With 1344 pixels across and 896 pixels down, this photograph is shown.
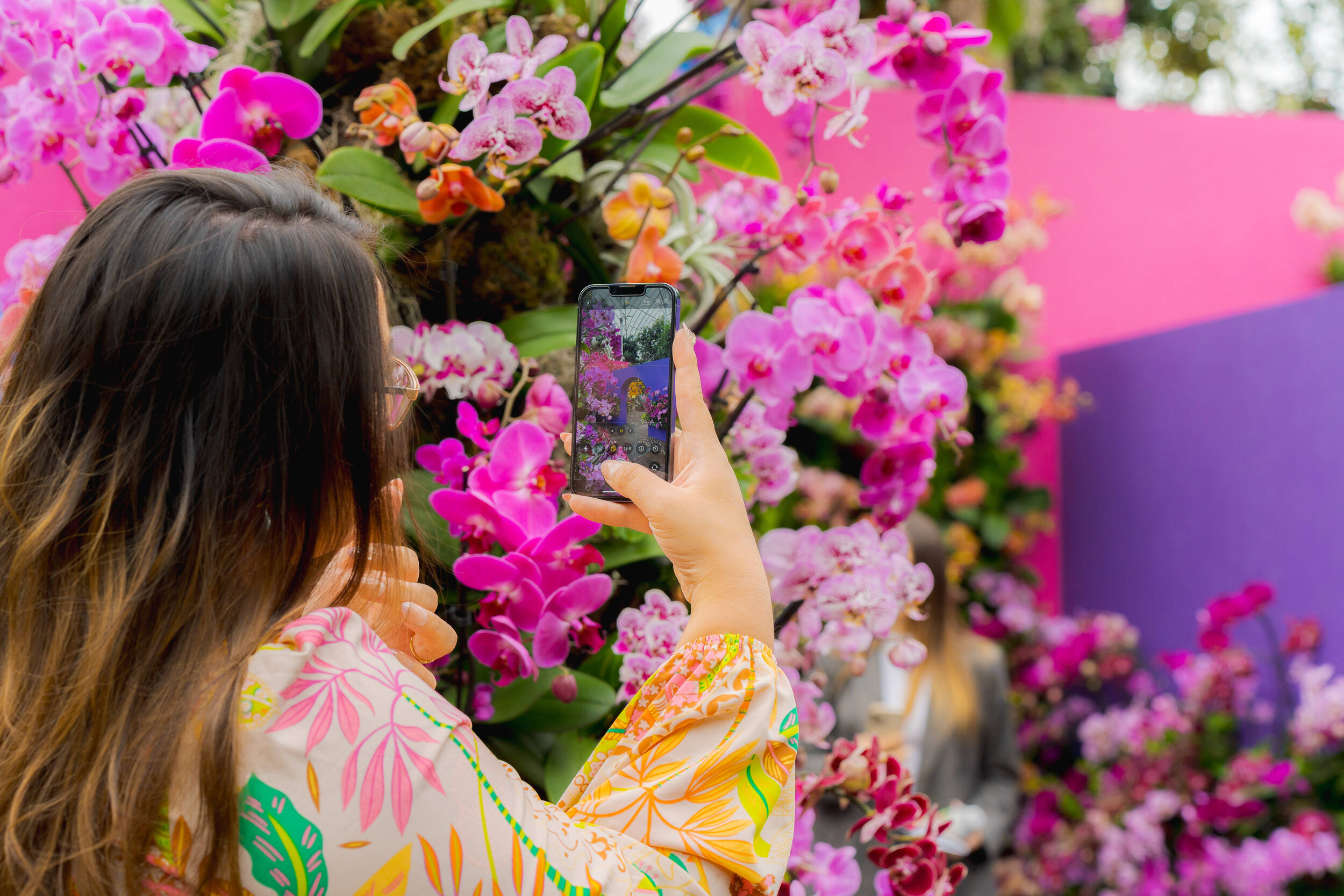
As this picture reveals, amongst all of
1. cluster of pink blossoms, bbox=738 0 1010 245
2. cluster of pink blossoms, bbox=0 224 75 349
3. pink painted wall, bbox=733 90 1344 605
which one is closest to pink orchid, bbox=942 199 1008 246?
cluster of pink blossoms, bbox=738 0 1010 245

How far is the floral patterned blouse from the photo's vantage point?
0.44 m

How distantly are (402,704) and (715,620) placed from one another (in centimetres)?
20

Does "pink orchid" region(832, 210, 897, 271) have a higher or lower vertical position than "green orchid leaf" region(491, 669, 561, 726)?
higher

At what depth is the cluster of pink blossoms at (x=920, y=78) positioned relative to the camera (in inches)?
30.8

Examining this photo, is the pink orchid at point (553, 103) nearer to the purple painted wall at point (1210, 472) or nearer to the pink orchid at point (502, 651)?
the pink orchid at point (502, 651)

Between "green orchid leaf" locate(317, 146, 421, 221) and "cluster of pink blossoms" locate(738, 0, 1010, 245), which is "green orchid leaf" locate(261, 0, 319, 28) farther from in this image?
"cluster of pink blossoms" locate(738, 0, 1010, 245)

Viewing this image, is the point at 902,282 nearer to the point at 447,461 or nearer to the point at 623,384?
the point at 623,384

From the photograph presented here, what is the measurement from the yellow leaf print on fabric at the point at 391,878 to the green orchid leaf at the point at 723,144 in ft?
2.22

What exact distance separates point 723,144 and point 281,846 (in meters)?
0.72

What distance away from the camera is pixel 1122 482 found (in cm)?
267

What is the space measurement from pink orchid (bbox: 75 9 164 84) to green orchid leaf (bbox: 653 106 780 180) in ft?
1.39

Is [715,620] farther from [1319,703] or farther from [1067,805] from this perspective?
[1067,805]

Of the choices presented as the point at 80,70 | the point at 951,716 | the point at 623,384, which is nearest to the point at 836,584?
the point at 623,384

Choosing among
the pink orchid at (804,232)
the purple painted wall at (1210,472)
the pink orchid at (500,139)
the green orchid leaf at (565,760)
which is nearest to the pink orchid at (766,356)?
the pink orchid at (804,232)
